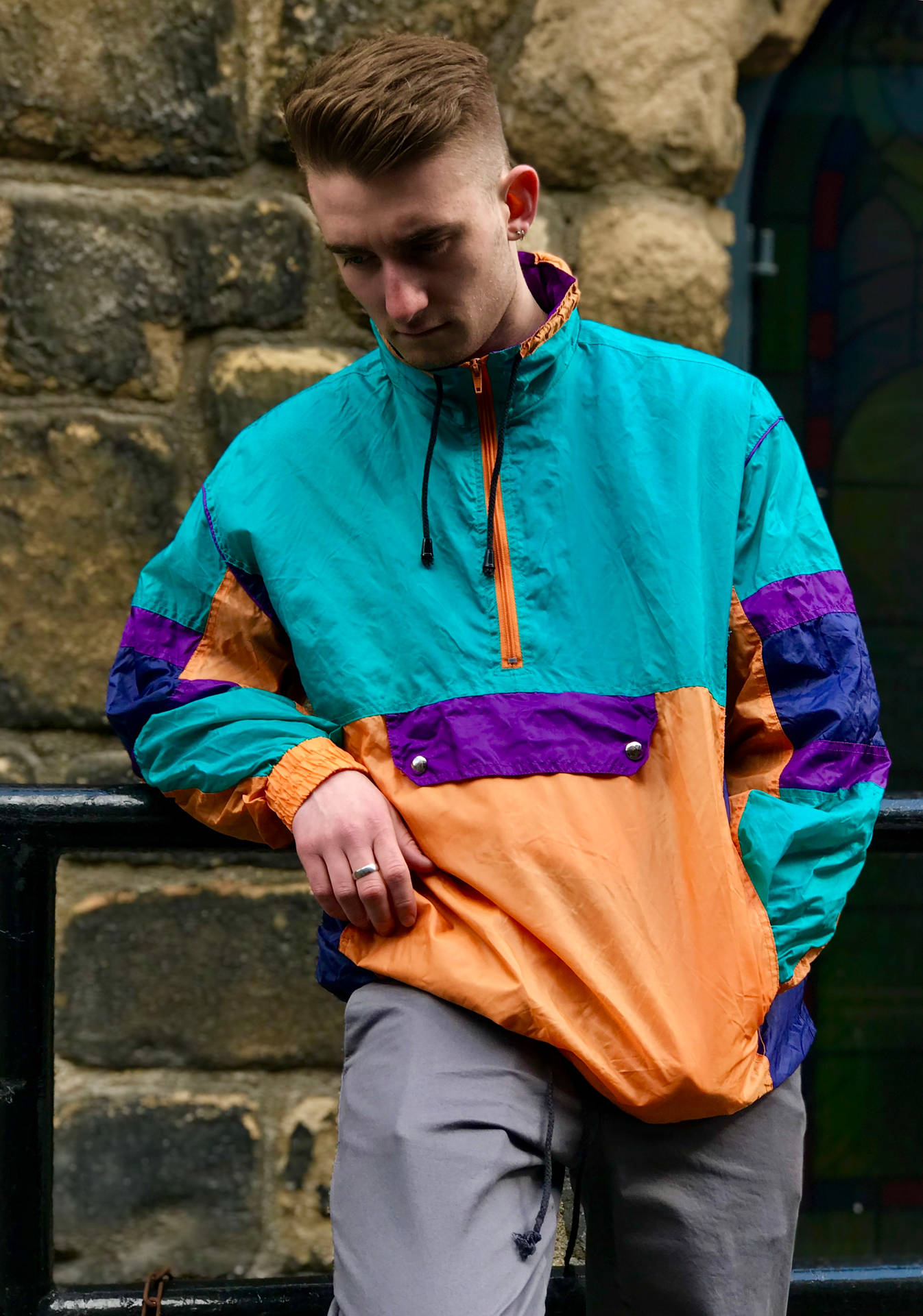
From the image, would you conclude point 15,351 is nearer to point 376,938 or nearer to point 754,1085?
point 376,938

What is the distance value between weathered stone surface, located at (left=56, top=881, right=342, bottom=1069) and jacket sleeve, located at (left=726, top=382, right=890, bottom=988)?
105 centimetres

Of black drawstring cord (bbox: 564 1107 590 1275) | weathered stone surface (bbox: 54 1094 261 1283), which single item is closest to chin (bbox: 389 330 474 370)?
black drawstring cord (bbox: 564 1107 590 1275)

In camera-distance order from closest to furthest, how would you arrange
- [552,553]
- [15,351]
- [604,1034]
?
[604,1034]
[552,553]
[15,351]

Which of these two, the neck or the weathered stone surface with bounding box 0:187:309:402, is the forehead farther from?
the weathered stone surface with bounding box 0:187:309:402

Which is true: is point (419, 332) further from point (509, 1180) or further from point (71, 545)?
point (71, 545)

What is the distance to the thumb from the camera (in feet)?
3.62

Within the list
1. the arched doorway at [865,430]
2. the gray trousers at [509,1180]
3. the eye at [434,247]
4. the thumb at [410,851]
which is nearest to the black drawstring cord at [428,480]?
the eye at [434,247]

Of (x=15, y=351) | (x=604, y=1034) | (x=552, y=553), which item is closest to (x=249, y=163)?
(x=15, y=351)

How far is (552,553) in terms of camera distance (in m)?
1.17

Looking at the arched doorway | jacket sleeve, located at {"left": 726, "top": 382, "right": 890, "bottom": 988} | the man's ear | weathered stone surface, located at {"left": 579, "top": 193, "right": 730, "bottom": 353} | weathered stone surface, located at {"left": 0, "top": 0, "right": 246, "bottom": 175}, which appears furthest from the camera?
the arched doorway

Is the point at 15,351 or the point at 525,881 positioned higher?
the point at 15,351

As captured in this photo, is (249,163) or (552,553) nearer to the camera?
(552,553)

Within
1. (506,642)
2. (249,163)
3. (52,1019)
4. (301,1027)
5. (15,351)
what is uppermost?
(249,163)

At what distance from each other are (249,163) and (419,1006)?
1.41 metres
